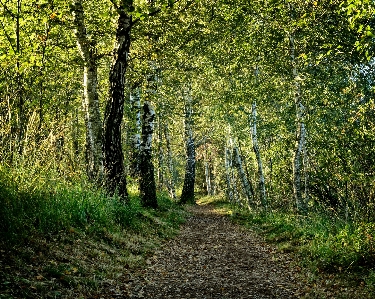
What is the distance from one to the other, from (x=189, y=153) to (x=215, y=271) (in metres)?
19.6

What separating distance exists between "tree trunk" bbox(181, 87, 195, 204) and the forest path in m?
14.6

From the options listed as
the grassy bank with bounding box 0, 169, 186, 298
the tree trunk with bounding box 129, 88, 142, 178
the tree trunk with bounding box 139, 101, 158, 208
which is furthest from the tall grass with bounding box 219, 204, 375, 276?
the tree trunk with bounding box 129, 88, 142, 178

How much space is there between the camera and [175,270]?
8773mm

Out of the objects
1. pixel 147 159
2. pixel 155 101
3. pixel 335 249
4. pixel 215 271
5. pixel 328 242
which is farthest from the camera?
pixel 147 159

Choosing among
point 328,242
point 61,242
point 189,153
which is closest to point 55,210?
point 61,242

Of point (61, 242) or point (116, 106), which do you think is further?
point (116, 106)

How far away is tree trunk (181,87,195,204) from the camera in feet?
87.7

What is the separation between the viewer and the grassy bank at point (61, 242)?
18.4ft

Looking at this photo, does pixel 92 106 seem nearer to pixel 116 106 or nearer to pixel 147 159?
pixel 116 106

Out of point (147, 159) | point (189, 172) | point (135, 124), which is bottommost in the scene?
point (189, 172)

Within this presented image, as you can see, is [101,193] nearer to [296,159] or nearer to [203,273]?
[203,273]

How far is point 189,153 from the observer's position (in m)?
28.2

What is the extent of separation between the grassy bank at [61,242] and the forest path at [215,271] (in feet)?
1.66

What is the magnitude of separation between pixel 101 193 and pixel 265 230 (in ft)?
22.5
